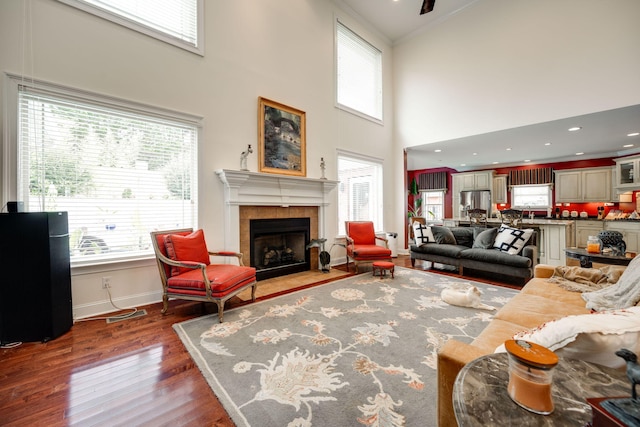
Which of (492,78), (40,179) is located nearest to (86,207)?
(40,179)

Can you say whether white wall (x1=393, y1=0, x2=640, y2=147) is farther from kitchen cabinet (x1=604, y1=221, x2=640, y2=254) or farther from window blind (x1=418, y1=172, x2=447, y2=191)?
window blind (x1=418, y1=172, x2=447, y2=191)

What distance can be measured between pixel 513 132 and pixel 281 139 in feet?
14.2

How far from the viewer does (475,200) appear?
8.97 m

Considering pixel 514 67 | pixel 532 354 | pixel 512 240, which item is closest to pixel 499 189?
pixel 514 67

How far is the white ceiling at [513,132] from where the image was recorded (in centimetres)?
439

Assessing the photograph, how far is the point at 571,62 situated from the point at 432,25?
2.80 meters

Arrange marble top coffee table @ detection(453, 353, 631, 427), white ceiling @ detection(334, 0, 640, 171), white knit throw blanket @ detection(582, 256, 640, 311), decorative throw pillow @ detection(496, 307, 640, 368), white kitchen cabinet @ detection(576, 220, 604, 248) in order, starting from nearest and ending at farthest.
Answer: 1. marble top coffee table @ detection(453, 353, 631, 427)
2. decorative throw pillow @ detection(496, 307, 640, 368)
3. white knit throw blanket @ detection(582, 256, 640, 311)
4. white ceiling @ detection(334, 0, 640, 171)
5. white kitchen cabinet @ detection(576, 220, 604, 248)

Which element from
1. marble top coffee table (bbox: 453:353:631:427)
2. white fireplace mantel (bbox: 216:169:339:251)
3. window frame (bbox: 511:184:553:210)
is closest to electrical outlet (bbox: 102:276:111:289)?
white fireplace mantel (bbox: 216:169:339:251)

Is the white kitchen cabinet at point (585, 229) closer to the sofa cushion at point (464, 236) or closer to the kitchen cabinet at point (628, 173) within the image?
the kitchen cabinet at point (628, 173)

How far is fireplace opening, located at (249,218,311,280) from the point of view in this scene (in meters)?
4.10

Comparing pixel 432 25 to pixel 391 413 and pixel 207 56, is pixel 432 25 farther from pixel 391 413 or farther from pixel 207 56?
pixel 391 413

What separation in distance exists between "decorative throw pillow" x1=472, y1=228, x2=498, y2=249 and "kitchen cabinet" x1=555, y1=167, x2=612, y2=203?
5.01 m

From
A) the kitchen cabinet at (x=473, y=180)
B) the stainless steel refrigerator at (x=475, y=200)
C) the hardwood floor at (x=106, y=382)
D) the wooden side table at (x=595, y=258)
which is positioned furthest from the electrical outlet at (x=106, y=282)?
the kitchen cabinet at (x=473, y=180)

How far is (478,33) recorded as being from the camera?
197 inches
